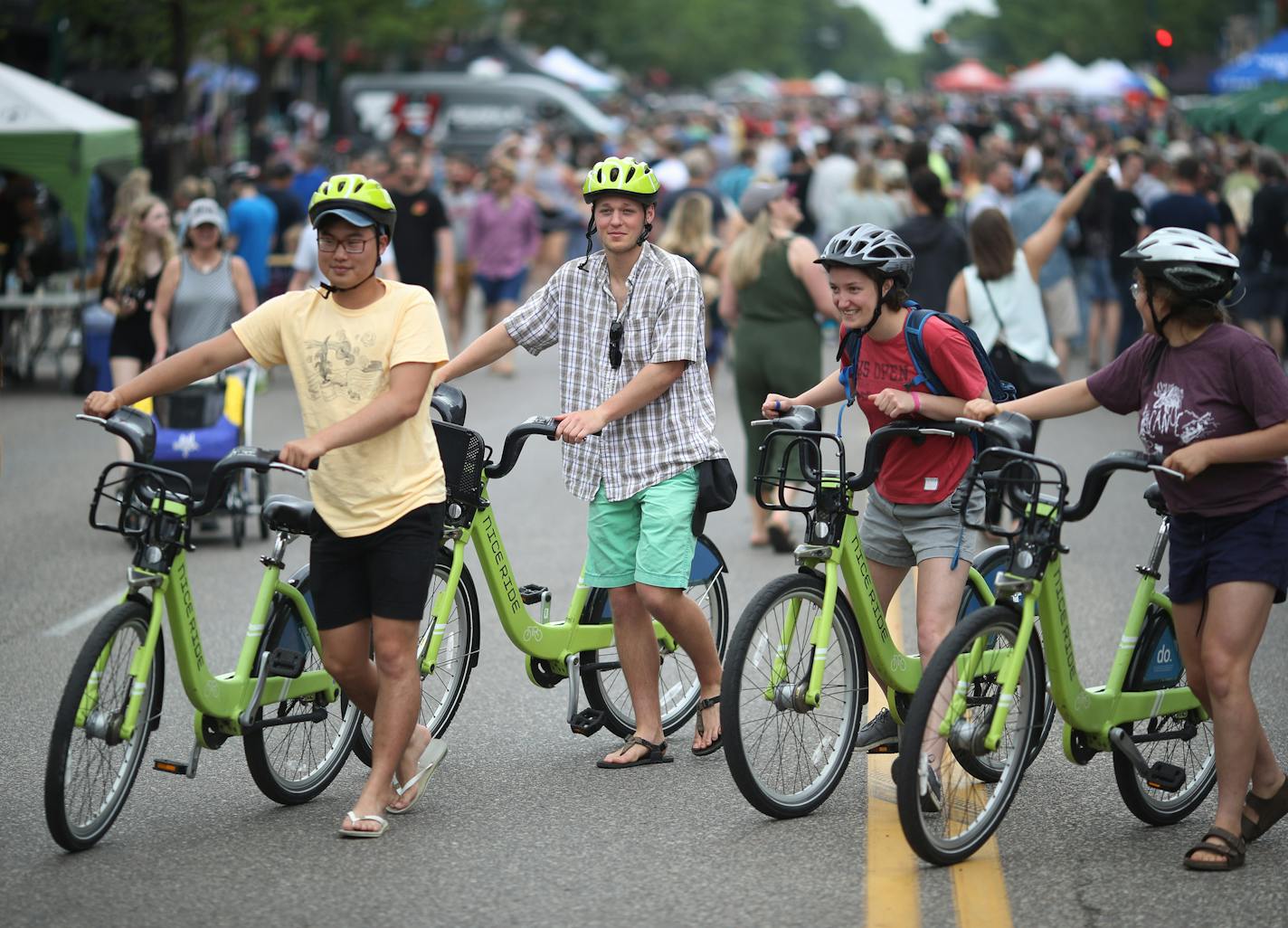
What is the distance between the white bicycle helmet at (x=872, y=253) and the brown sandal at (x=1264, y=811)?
1841 mm

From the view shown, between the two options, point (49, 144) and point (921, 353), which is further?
point (49, 144)

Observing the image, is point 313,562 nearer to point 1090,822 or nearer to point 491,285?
point 1090,822

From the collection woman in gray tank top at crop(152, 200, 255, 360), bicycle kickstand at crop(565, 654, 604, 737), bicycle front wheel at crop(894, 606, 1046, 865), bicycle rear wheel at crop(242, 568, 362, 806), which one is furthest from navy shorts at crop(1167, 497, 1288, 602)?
woman in gray tank top at crop(152, 200, 255, 360)

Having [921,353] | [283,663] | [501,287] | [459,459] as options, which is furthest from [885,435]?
[501,287]

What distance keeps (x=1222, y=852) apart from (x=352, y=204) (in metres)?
A: 3.04

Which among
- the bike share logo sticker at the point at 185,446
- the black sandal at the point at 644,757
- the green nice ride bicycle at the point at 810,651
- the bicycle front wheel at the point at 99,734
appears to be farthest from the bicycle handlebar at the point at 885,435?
the bike share logo sticker at the point at 185,446

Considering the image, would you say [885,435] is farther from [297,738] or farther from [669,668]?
[297,738]

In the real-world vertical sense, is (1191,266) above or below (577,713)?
above

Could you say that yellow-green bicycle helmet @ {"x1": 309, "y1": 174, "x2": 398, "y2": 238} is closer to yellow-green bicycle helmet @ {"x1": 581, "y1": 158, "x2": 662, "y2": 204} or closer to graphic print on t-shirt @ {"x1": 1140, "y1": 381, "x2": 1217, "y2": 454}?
yellow-green bicycle helmet @ {"x1": 581, "y1": 158, "x2": 662, "y2": 204}

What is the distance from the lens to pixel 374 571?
5.44 m

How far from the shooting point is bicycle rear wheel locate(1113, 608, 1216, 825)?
216 inches

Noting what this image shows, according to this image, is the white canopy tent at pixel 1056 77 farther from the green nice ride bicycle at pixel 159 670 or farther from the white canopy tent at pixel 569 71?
the green nice ride bicycle at pixel 159 670

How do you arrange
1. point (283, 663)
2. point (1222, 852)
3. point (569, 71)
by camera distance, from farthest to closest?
point (569, 71)
point (283, 663)
point (1222, 852)

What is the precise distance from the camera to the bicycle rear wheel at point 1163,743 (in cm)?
549
